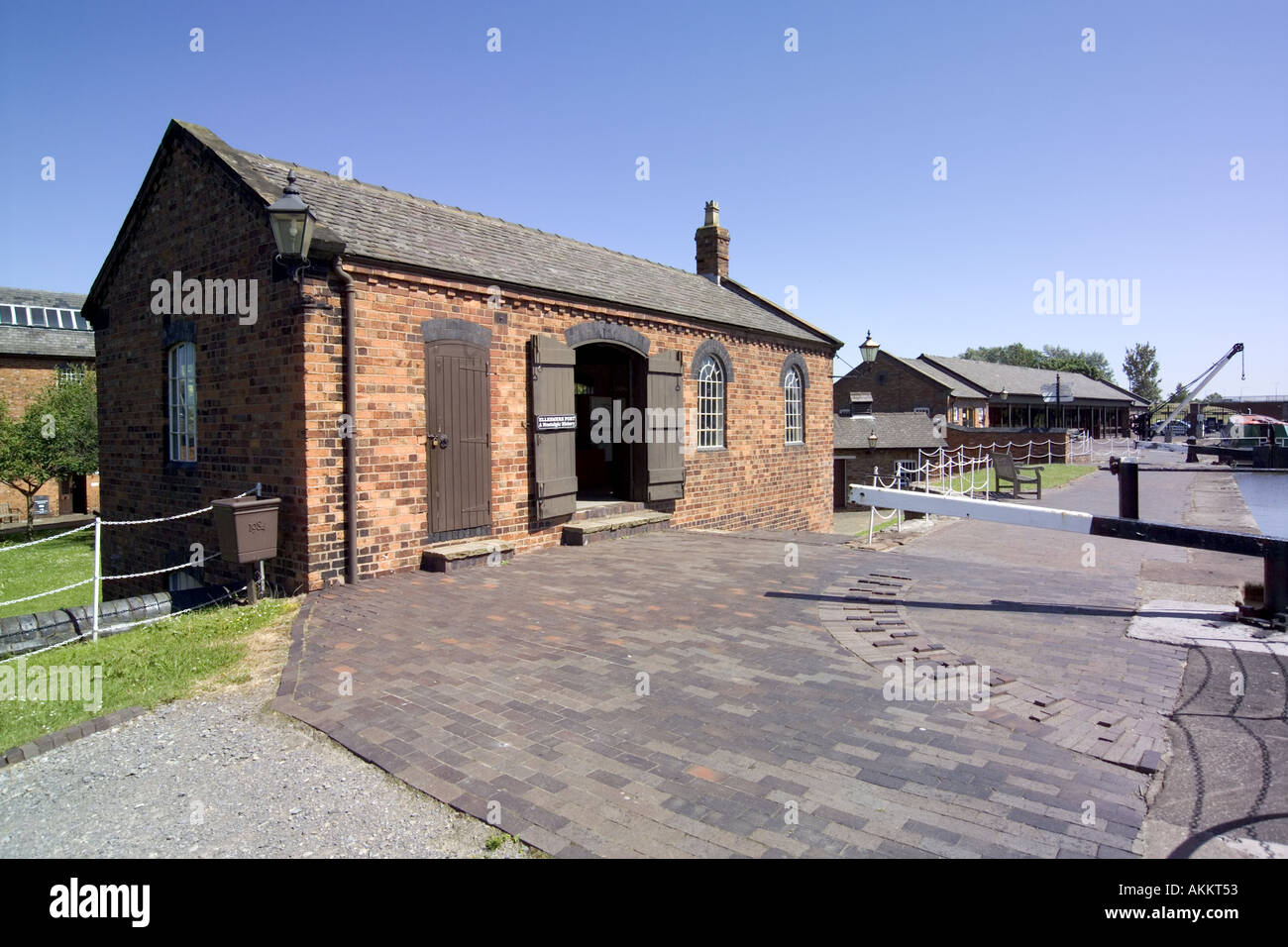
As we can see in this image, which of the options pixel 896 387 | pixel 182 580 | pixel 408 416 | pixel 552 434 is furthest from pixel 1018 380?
pixel 182 580

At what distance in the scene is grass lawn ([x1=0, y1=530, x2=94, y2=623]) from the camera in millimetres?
15693

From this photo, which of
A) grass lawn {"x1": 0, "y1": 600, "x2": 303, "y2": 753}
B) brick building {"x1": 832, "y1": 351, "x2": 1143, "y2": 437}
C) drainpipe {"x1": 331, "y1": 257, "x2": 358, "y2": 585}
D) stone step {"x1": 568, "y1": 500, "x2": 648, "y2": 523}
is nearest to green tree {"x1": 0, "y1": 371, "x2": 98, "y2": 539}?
stone step {"x1": 568, "y1": 500, "x2": 648, "y2": 523}

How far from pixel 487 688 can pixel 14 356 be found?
121ft

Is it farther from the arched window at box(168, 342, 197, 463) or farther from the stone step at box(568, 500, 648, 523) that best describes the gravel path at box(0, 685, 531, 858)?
the stone step at box(568, 500, 648, 523)

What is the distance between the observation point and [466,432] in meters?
9.02

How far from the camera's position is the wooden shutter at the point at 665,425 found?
1212 centimetres

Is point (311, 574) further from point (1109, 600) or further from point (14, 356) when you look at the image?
point (14, 356)

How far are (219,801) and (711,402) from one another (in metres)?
11.4

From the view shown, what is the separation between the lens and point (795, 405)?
1702cm

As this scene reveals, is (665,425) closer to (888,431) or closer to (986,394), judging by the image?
(888,431)

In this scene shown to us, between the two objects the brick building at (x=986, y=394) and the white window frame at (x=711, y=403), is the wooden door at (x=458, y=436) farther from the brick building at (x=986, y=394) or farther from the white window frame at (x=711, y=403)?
the brick building at (x=986, y=394)

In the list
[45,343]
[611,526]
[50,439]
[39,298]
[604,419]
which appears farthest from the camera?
[39,298]

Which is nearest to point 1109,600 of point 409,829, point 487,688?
point 487,688

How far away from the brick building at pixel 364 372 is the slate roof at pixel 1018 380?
125 feet
